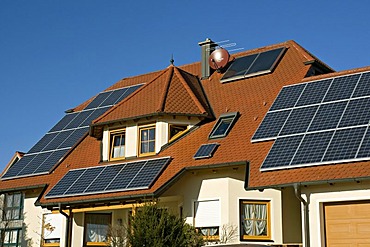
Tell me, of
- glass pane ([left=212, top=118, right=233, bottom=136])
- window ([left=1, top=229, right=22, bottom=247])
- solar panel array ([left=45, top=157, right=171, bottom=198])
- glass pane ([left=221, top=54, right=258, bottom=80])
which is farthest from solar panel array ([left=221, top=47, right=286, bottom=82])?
window ([left=1, top=229, right=22, bottom=247])

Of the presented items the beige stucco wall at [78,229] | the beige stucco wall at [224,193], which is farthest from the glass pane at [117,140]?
the beige stucco wall at [224,193]

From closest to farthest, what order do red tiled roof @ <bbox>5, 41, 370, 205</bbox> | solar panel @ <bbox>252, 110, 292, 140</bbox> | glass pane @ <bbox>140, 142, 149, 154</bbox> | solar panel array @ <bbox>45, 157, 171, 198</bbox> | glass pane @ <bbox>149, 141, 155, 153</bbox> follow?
solar panel @ <bbox>252, 110, 292, 140</bbox> < red tiled roof @ <bbox>5, 41, 370, 205</bbox> < solar panel array @ <bbox>45, 157, 171, 198</bbox> < glass pane @ <bbox>149, 141, 155, 153</bbox> < glass pane @ <bbox>140, 142, 149, 154</bbox>

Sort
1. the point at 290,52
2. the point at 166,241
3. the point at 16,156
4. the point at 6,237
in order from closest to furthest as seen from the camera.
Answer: the point at 166,241, the point at 290,52, the point at 6,237, the point at 16,156

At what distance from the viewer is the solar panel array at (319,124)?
18688 millimetres

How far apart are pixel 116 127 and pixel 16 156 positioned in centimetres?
999

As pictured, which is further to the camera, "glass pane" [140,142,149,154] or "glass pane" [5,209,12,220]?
"glass pane" [5,209,12,220]

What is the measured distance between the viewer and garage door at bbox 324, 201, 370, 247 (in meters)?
18.1

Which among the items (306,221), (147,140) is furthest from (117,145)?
(306,221)

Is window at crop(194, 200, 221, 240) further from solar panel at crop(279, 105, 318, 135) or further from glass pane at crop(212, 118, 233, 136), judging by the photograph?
solar panel at crop(279, 105, 318, 135)

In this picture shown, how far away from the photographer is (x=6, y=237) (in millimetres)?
30172

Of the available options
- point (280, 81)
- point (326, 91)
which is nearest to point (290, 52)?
point (280, 81)

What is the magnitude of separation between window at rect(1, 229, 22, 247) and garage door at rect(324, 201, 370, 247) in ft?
53.9

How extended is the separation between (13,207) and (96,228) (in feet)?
21.0

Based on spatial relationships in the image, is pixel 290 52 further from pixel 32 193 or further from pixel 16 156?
pixel 16 156
